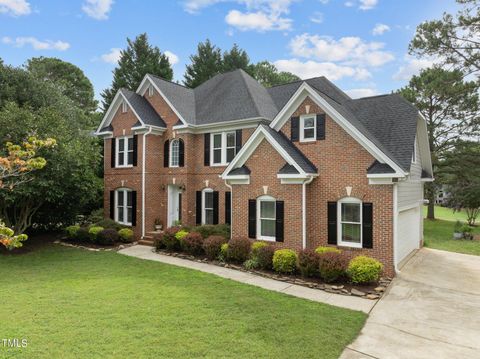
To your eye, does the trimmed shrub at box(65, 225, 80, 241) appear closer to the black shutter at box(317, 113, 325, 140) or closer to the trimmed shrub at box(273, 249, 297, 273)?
the trimmed shrub at box(273, 249, 297, 273)

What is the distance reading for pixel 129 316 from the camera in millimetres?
6848

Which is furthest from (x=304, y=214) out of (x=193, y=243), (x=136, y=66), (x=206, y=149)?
(x=136, y=66)

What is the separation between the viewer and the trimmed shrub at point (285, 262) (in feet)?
34.6

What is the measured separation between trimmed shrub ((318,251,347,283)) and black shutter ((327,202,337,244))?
1700 mm

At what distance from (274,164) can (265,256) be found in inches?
145

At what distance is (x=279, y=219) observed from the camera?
1205 cm

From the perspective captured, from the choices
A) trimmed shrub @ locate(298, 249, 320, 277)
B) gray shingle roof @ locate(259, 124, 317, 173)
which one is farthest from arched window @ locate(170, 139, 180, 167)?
trimmed shrub @ locate(298, 249, 320, 277)

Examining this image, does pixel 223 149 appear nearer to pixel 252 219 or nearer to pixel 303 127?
pixel 252 219

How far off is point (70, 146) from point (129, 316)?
10.6 meters

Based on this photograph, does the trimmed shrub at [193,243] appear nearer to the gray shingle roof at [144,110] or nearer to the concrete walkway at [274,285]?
the concrete walkway at [274,285]

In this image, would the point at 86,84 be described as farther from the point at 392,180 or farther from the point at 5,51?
the point at 392,180

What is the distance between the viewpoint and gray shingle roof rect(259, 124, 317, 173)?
1167 cm

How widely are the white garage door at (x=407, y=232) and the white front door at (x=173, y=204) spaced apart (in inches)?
446

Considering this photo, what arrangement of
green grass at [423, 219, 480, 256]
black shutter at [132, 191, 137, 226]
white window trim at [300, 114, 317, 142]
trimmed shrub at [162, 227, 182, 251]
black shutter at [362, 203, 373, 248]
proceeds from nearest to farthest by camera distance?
black shutter at [362, 203, 373, 248] → white window trim at [300, 114, 317, 142] → trimmed shrub at [162, 227, 182, 251] → green grass at [423, 219, 480, 256] → black shutter at [132, 191, 137, 226]
